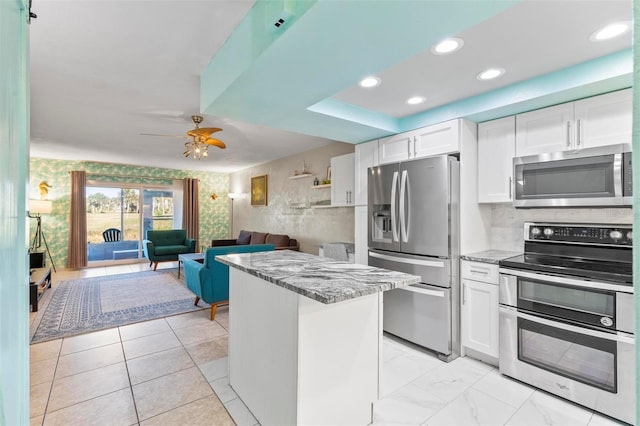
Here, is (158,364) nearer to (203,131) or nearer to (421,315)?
(421,315)

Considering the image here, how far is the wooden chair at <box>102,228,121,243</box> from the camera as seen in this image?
7333 mm

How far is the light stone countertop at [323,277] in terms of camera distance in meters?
1.36

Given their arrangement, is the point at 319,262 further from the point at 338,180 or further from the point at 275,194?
the point at 275,194

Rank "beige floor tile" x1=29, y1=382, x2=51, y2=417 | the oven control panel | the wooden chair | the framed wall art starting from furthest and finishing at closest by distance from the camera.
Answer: the wooden chair, the framed wall art, the oven control panel, "beige floor tile" x1=29, y1=382, x2=51, y2=417

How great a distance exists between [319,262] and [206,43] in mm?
1723

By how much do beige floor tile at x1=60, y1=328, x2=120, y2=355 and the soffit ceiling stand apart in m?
2.46

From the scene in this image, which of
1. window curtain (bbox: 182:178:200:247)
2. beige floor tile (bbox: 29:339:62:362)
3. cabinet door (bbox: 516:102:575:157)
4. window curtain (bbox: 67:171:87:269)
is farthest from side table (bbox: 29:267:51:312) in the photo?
cabinet door (bbox: 516:102:575:157)

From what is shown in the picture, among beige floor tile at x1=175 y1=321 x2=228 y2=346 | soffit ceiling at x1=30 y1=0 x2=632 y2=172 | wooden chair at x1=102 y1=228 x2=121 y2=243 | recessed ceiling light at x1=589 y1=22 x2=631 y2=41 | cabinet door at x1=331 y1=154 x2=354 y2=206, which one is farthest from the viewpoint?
wooden chair at x1=102 y1=228 x2=121 y2=243

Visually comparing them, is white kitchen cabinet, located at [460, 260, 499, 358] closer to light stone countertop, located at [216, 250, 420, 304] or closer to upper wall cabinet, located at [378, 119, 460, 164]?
upper wall cabinet, located at [378, 119, 460, 164]

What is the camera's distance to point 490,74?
89.5 inches

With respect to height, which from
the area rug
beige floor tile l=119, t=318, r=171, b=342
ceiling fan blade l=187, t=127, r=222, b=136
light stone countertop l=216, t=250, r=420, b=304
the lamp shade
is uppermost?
ceiling fan blade l=187, t=127, r=222, b=136

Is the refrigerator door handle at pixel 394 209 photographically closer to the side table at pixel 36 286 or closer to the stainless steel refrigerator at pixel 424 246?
the stainless steel refrigerator at pixel 424 246

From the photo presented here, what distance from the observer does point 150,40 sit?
80.5 inches

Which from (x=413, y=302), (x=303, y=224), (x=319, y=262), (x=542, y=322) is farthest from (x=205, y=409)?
(x=303, y=224)
